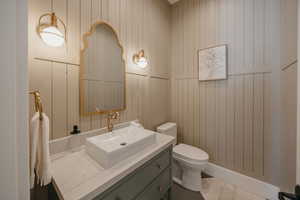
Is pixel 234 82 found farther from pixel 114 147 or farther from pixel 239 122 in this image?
pixel 114 147

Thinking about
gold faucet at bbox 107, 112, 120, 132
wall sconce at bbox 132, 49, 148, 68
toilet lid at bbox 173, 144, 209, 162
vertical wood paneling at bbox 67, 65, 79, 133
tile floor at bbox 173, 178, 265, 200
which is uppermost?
wall sconce at bbox 132, 49, 148, 68

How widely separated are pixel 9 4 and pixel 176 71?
2.16m

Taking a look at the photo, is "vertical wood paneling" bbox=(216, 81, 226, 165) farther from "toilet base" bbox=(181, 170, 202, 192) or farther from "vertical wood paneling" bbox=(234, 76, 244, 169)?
"toilet base" bbox=(181, 170, 202, 192)

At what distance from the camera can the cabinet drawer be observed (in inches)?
40.4

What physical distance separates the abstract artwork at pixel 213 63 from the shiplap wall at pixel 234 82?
78 mm

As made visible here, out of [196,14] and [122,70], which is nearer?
[122,70]

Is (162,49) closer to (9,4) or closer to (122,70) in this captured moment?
(122,70)

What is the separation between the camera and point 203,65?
1950mm

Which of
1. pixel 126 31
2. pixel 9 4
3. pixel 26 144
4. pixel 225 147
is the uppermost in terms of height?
pixel 126 31

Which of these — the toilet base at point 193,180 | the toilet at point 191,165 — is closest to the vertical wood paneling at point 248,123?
the toilet at point 191,165

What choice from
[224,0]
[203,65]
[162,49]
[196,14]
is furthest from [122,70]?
[224,0]

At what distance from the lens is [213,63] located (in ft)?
6.07

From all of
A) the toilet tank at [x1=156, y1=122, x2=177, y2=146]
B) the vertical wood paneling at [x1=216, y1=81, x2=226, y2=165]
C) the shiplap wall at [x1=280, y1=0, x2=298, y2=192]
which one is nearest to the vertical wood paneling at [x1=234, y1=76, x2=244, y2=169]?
the vertical wood paneling at [x1=216, y1=81, x2=226, y2=165]

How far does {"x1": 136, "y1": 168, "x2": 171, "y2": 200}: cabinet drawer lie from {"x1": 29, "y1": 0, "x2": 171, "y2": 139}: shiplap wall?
2.51 feet
